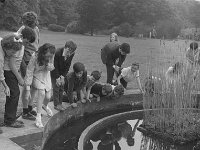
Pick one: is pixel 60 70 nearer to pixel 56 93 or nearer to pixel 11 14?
pixel 56 93

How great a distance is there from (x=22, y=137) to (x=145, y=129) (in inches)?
89.8

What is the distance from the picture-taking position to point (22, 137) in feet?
15.0

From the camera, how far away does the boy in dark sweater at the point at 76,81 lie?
19.1ft

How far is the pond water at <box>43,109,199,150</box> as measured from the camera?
5.34m

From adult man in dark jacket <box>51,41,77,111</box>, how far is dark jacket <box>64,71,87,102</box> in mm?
115

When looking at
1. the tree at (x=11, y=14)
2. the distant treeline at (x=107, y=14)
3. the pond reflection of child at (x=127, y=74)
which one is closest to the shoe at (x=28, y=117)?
the pond reflection of child at (x=127, y=74)

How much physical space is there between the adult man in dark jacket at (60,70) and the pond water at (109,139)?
0.45 metres

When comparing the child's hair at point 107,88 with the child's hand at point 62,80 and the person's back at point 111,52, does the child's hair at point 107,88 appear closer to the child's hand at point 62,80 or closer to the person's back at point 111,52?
the child's hand at point 62,80

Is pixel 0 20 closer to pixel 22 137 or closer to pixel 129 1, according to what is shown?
pixel 129 1

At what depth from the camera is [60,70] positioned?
19.5 feet

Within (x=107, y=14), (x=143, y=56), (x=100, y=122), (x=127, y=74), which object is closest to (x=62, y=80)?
(x=100, y=122)

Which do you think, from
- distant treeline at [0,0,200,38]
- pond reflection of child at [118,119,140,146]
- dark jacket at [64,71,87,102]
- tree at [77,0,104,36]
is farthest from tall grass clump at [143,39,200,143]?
tree at [77,0,104,36]

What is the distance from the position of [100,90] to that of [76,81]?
75cm

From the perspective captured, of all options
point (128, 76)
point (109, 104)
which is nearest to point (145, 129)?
point (109, 104)
